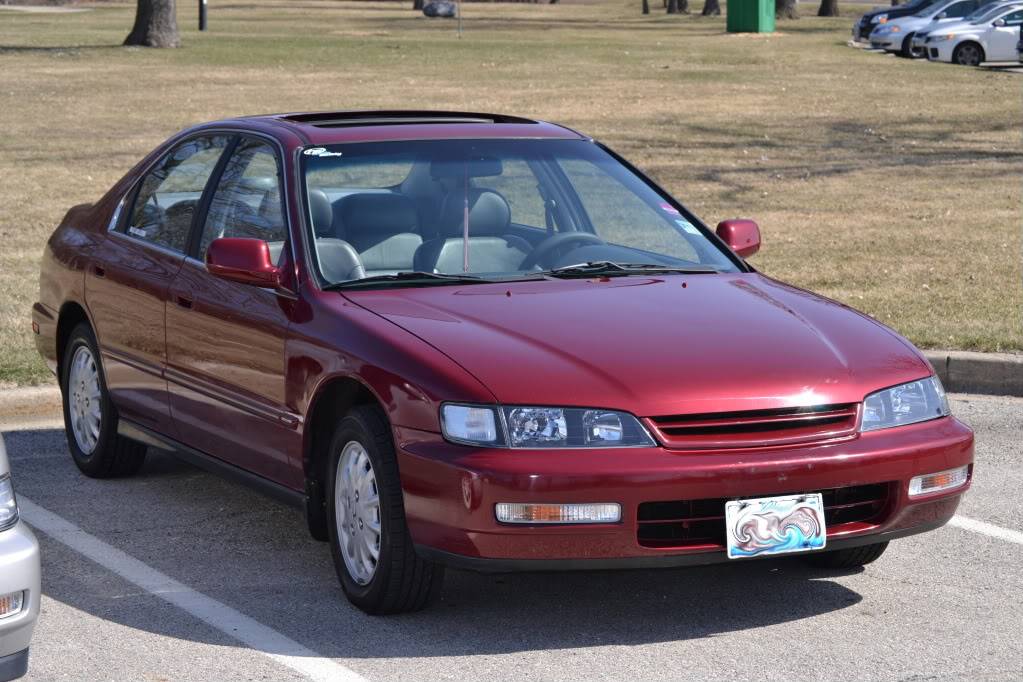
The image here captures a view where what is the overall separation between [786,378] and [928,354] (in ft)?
14.5

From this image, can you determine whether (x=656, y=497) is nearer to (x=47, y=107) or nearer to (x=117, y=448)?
(x=117, y=448)

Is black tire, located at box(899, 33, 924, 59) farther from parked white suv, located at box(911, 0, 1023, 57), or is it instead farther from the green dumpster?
the green dumpster

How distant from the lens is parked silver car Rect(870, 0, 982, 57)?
4306 centimetres

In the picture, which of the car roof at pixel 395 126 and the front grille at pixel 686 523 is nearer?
the front grille at pixel 686 523

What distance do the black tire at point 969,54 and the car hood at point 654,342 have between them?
36209mm

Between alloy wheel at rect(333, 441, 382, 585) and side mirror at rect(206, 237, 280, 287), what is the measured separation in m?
0.77

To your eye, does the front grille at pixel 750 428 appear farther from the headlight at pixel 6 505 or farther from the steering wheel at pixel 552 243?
the headlight at pixel 6 505

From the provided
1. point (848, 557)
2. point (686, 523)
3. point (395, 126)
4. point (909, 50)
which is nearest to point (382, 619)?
point (686, 523)

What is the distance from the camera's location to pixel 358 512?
18.2 feet

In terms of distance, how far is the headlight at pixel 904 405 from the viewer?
17.5ft

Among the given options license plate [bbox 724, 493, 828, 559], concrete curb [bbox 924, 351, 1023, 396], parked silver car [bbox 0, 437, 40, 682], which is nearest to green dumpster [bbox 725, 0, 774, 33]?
concrete curb [bbox 924, 351, 1023, 396]

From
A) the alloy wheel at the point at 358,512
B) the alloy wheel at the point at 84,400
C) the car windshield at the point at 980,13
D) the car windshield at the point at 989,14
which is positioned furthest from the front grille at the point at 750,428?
the car windshield at the point at 980,13

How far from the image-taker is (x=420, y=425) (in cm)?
518

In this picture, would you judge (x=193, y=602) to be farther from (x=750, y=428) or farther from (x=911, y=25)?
(x=911, y=25)
